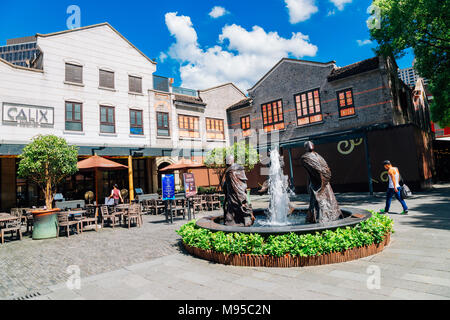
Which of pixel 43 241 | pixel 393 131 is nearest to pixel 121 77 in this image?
pixel 43 241

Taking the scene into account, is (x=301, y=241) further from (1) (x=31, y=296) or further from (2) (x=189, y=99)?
(2) (x=189, y=99)

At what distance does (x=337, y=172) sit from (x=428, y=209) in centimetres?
911

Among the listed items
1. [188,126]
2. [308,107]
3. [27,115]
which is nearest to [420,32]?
[308,107]

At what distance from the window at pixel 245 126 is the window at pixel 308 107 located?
4.93 meters

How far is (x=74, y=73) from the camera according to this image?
1683 cm

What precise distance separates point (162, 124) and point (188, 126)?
252 centimetres

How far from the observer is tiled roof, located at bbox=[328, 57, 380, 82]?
1711 centimetres

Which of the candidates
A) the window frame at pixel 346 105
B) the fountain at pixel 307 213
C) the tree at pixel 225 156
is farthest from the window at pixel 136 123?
the window frame at pixel 346 105

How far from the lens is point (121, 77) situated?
1891 centimetres

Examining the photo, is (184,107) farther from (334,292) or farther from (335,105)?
(334,292)

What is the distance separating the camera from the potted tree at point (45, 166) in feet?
29.5

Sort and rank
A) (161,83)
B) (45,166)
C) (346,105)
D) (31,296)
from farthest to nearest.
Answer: (161,83) → (346,105) → (45,166) → (31,296)

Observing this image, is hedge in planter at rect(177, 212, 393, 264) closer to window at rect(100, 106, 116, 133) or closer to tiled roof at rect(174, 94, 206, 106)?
window at rect(100, 106, 116, 133)

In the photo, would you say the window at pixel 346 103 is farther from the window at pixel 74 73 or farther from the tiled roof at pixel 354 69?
the window at pixel 74 73
